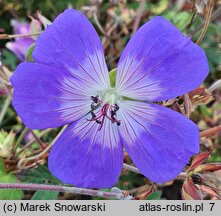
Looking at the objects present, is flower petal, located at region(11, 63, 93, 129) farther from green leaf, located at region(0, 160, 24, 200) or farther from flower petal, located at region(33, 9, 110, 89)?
green leaf, located at region(0, 160, 24, 200)

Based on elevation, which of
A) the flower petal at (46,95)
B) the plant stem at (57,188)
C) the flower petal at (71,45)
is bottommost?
the plant stem at (57,188)

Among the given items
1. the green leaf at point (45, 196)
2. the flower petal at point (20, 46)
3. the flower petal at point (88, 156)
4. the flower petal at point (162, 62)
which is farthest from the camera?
the flower petal at point (20, 46)

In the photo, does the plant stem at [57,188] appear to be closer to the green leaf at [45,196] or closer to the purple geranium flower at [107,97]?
the purple geranium flower at [107,97]

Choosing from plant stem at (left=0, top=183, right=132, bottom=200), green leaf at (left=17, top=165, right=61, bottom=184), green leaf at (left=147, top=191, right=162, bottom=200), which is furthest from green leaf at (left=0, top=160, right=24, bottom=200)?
green leaf at (left=147, top=191, right=162, bottom=200)

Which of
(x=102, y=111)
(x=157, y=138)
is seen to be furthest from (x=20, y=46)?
(x=157, y=138)

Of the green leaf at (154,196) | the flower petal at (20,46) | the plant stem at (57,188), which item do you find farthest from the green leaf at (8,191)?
the flower petal at (20,46)
